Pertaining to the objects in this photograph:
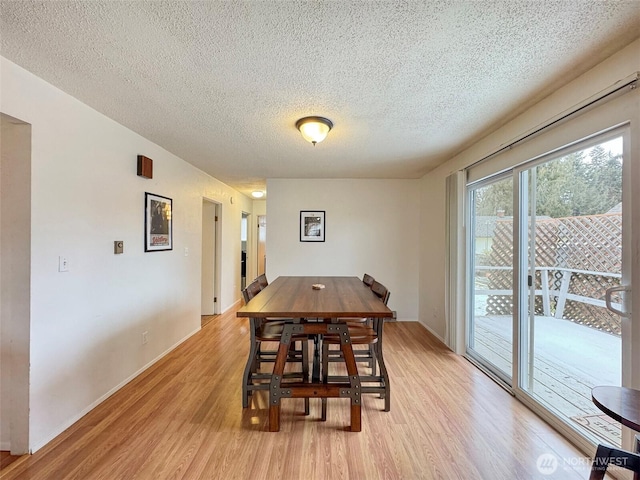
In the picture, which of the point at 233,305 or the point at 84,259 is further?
the point at 233,305

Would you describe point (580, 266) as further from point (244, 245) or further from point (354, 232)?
point (244, 245)

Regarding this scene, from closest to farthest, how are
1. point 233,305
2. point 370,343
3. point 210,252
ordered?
1. point 370,343
2. point 210,252
3. point 233,305

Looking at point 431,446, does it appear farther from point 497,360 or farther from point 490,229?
point 490,229

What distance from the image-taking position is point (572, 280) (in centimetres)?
192

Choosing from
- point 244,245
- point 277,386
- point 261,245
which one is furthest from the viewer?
point 261,245

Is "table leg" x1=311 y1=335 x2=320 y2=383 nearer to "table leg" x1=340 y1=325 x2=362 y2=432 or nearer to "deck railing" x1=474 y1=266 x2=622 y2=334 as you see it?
"table leg" x1=340 y1=325 x2=362 y2=432

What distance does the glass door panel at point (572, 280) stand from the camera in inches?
65.7

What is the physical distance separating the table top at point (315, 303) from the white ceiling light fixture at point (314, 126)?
1299 mm

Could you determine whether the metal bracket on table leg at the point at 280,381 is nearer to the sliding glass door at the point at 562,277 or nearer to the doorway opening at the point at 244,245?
the sliding glass door at the point at 562,277

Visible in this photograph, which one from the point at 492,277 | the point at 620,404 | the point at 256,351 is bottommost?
the point at 256,351

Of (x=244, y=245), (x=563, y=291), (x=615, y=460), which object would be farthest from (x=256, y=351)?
(x=244, y=245)

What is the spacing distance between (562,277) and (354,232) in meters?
2.96

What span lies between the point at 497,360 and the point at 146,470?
2922mm

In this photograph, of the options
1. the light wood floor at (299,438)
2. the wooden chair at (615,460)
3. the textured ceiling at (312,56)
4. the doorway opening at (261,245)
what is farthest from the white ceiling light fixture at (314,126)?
the doorway opening at (261,245)
